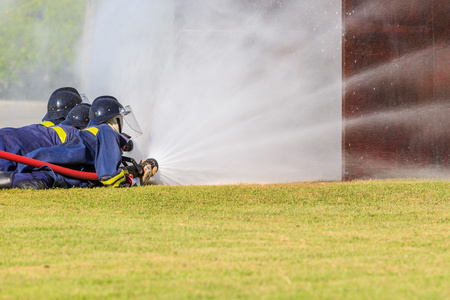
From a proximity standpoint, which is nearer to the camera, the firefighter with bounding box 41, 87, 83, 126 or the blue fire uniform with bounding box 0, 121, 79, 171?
the blue fire uniform with bounding box 0, 121, 79, 171

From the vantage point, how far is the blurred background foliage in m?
31.6

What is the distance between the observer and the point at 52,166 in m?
7.66

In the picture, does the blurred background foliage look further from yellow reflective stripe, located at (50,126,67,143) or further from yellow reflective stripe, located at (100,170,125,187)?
yellow reflective stripe, located at (100,170,125,187)

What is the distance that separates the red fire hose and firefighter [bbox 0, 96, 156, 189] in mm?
78

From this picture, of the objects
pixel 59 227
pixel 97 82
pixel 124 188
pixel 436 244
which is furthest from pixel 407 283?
pixel 97 82

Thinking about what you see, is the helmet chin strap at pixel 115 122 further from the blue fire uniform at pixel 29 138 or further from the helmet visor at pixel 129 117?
the blue fire uniform at pixel 29 138

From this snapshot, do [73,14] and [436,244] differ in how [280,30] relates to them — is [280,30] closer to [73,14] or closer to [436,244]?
[436,244]

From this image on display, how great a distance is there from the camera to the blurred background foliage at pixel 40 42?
104ft

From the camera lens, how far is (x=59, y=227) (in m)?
4.83

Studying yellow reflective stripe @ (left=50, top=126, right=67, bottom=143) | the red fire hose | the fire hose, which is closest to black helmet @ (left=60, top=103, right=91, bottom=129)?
yellow reflective stripe @ (left=50, top=126, right=67, bottom=143)

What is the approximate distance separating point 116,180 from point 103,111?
1.14 meters

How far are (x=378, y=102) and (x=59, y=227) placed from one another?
20.4 ft

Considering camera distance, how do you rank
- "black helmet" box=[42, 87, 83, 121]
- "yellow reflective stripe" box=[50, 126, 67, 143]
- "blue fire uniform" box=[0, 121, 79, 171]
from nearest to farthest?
"blue fire uniform" box=[0, 121, 79, 171] < "yellow reflective stripe" box=[50, 126, 67, 143] < "black helmet" box=[42, 87, 83, 121]

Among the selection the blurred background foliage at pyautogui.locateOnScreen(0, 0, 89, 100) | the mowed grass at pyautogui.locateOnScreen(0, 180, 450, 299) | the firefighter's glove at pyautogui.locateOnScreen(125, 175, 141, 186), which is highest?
the blurred background foliage at pyautogui.locateOnScreen(0, 0, 89, 100)
